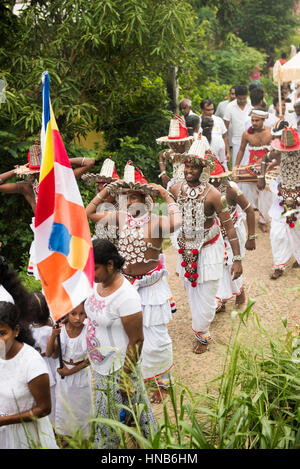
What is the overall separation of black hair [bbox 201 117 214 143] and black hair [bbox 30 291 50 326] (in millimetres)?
5726

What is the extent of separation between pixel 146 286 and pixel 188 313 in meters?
1.94

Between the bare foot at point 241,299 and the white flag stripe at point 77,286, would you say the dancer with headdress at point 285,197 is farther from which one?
the white flag stripe at point 77,286

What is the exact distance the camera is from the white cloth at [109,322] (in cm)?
364

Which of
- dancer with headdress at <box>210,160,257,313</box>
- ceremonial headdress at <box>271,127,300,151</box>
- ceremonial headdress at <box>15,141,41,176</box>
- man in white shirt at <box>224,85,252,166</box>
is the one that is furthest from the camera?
man in white shirt at <box>224,85,252,166</box>

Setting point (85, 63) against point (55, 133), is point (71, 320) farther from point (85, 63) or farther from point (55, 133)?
point (85, 63)

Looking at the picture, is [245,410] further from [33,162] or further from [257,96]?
[257,96]

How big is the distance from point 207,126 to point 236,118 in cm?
219

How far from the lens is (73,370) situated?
4035mm

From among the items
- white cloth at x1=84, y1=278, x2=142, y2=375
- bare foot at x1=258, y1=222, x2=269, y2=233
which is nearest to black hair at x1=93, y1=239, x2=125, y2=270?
white cloth at x1=84, y1=278, x2=142, y2=375

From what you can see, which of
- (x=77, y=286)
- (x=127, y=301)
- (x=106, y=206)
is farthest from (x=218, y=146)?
(x=77, y=286)

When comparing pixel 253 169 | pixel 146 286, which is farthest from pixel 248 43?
pixel 146 286

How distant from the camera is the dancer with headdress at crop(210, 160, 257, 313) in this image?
247 inches

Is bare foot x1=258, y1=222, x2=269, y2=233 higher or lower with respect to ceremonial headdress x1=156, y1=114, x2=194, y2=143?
lower

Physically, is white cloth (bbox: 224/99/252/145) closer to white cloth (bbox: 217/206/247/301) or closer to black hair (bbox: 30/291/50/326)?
white cloth (bbox: 217/206/247/301)
